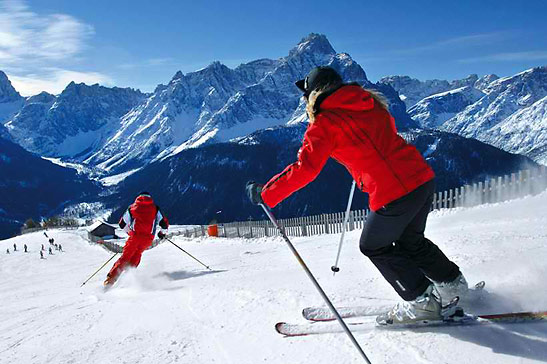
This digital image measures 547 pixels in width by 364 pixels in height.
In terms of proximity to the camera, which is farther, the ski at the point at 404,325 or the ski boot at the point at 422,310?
the ski boot at the point at 422,310

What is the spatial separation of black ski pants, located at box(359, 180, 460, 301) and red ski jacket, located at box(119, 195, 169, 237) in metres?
7.00

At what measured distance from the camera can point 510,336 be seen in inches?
111

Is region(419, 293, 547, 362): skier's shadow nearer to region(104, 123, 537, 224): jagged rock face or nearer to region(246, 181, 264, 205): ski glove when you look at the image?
region(246, 181, 264, 205): ski glove

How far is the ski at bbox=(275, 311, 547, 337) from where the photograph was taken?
2980 mm

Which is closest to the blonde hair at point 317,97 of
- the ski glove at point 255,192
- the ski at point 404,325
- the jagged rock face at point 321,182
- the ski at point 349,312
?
the ski glove at point 255,192

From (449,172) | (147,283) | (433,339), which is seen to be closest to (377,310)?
(433,339)

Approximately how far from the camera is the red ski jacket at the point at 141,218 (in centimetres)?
918

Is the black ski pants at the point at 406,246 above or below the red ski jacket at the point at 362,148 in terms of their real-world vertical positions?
below

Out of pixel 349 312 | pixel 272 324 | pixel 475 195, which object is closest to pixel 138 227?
pixel 272 324

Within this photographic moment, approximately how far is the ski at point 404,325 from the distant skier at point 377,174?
0.19 ft

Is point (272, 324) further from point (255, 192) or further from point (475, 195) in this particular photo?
point (475, 195)

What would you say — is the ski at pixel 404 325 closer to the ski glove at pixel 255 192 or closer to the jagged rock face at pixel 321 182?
the ski glove at pixel 255 192

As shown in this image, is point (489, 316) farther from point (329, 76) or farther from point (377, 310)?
point (329, 76)

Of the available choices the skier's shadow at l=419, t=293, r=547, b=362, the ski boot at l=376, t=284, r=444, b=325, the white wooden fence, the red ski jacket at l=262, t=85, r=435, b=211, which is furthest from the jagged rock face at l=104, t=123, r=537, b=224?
the red ski jacket at l=262, t=85, r=435, b=211
